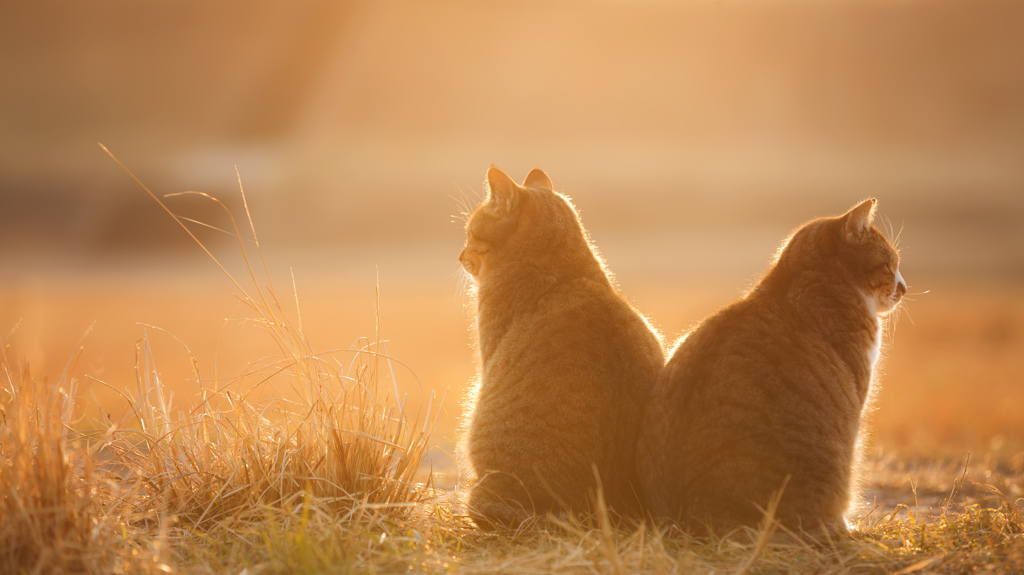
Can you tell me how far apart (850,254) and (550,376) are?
1467mm

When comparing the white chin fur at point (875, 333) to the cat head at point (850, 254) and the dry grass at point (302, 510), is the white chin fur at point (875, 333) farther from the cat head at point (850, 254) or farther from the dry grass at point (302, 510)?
the dry grass at point (302, 510)

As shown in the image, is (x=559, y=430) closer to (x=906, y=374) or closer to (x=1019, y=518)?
(x=1019, y=518)

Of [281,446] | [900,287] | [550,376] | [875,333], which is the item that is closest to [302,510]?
[281,446]

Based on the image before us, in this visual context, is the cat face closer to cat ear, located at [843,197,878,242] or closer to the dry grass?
cat ear, located at [843,197,878,242]

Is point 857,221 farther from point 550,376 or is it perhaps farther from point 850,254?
point 550,376

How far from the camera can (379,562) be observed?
6.97ft

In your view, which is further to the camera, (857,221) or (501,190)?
(501,190)

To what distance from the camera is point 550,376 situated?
282cm

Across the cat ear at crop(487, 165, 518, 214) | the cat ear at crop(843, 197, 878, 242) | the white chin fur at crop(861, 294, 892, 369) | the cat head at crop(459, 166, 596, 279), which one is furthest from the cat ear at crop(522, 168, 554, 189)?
the white chin fur at crop(861, 294, 892, 369)

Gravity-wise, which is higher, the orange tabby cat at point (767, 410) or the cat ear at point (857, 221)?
the cat ear at point (857, 221)

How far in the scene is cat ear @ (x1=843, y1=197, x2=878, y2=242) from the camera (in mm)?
3105

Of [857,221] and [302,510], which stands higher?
[857,221]

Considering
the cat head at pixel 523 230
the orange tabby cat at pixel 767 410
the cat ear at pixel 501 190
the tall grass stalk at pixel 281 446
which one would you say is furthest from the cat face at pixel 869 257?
the tall grass stalk at pixel 281 446

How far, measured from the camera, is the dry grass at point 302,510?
6.73ft
